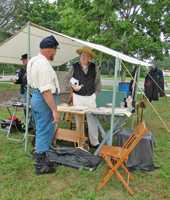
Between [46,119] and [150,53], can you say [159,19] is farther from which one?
[46,119]

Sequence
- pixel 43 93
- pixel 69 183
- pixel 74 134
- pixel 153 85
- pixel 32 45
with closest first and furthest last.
A: pixel 43 93 < pixel 69 183 < pixel 74 134 < pixel 32 45 < pixel 153 85

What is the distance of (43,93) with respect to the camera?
84.2 inches

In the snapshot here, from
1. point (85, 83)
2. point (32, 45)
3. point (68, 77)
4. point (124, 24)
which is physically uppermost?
point (124, 24)

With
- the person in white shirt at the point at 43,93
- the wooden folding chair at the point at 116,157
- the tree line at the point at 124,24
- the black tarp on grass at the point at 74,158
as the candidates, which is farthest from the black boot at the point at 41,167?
the tree line at the point at 124,24

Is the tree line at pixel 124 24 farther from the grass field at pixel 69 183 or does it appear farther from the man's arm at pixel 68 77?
the grass field at pixel 69 183

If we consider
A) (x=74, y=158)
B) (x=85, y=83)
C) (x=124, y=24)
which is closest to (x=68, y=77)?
(x=85, y=83)

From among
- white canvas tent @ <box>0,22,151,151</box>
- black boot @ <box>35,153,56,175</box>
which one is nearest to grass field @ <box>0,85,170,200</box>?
black boot @ <box>35,153,56,175</box>

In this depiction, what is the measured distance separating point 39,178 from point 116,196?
3.37 ft

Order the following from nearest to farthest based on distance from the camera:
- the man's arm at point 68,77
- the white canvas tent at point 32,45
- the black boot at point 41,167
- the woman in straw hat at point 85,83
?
1. the black boot at point 41,167
2. the white canvas tent at point 32,45
3. the woman in straw hat at point 85,83
4. the man's arm at point 68,77

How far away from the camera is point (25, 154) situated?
10.4ft

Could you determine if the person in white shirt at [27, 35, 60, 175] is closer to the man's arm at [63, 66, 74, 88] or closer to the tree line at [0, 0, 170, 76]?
the man's arm at [63, 66, 74, 88]

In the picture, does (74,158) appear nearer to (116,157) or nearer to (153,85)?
(116,157)

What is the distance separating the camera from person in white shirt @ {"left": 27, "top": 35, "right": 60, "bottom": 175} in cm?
213

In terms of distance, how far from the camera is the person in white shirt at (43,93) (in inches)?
83.9
